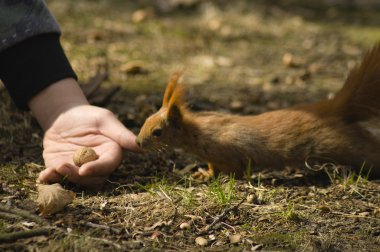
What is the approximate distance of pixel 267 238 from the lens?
1.96 metres

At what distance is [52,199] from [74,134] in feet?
1.86

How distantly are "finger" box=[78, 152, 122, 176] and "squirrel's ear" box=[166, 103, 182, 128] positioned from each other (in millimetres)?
469

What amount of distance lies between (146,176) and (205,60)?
2058 mm

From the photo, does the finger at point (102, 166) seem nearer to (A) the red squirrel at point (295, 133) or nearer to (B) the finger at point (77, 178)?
(B) the finger at point (77, 178)

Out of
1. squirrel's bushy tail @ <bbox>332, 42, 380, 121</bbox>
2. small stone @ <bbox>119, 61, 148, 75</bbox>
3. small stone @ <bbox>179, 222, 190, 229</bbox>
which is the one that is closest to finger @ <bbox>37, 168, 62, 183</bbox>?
small stone @ <bbox>179, 222, 190, 229</bbox>

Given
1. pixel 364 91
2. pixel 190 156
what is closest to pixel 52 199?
pixel 190 156

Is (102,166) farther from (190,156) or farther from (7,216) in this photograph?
(190,156)

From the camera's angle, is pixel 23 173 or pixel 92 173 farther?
pixel 23 173

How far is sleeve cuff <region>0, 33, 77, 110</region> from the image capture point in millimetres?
2637

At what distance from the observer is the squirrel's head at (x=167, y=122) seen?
2.73 meters

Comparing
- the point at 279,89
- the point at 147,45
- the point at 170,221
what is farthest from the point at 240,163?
the point at 147,45

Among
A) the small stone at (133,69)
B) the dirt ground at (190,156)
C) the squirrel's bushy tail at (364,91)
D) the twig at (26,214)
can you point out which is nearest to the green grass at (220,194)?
the dirt ground at (190,156)

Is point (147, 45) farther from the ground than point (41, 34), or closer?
closer

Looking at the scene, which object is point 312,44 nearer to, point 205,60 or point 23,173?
point 205,60
